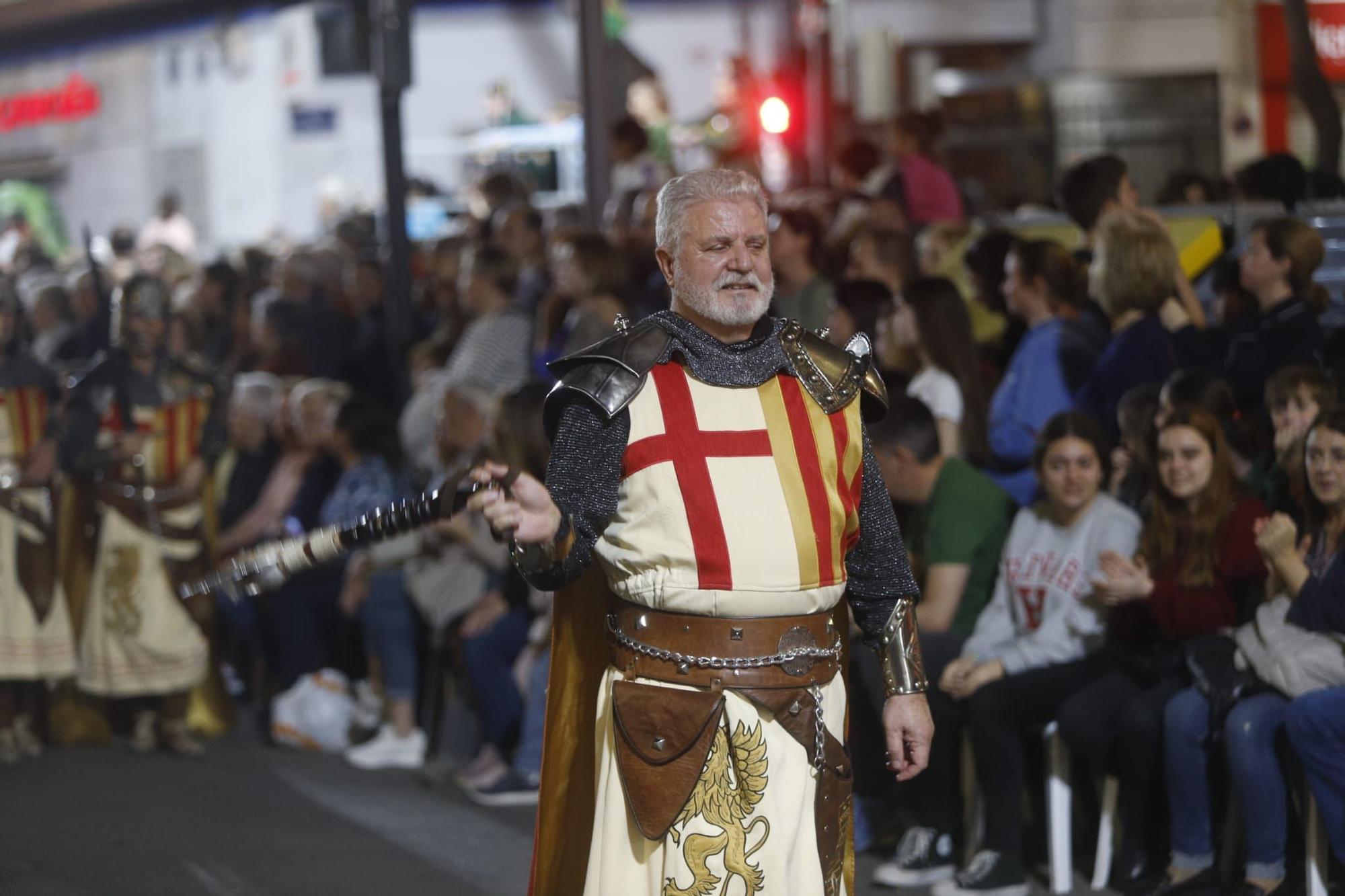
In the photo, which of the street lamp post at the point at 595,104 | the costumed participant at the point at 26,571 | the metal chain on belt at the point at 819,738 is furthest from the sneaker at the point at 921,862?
the street lamp post at the point at 595,104

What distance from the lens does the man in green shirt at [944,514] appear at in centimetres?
621

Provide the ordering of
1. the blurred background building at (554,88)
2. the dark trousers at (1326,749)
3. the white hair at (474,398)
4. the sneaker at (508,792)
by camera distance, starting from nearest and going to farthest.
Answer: the dark trousers at (1326,749) → the sneaker at (508,792) → the white hair at (474,398) → the blurred background building at (554,88)

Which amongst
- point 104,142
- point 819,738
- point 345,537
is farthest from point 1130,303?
point 104,142

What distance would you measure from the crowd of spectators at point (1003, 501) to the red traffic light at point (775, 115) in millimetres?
8220

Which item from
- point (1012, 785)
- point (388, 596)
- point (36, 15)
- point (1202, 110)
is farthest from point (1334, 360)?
point (36, 15)

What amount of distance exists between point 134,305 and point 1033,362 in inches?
149

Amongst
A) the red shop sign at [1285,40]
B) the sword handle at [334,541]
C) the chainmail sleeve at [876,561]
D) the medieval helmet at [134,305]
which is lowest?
the chainmail sleeve at [876,561]

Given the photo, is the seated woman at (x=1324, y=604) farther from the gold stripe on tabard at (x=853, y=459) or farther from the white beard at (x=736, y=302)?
the white beard at (x=736, y=302)

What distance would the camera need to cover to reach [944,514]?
626 centimetres

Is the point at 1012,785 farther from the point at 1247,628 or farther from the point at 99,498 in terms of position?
the point at 99,498

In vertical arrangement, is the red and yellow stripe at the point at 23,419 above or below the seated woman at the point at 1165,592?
above

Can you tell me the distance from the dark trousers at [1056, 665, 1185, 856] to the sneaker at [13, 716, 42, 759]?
4.64 meters

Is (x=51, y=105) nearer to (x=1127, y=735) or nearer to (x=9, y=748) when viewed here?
(x=9, y=748)

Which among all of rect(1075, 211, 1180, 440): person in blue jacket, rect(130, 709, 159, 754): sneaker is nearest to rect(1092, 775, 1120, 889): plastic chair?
rect(1075, 211, 1180, 440): person in blue jacket
